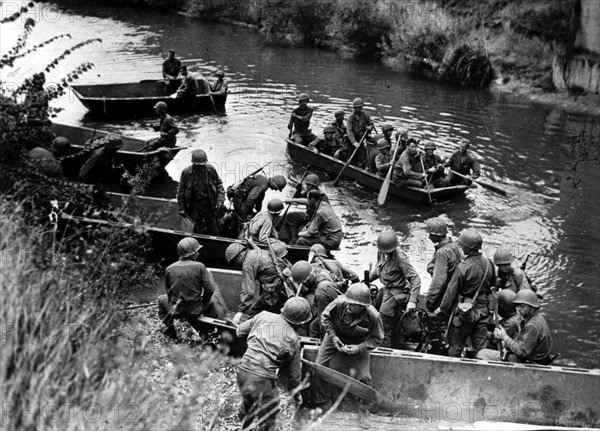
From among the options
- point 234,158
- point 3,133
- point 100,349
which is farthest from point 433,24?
point 100,349

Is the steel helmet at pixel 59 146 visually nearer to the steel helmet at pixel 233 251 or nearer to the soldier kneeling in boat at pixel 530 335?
the steel helmet at pixel 233 251

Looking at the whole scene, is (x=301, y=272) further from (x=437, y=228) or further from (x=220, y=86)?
(x=220, y=86)

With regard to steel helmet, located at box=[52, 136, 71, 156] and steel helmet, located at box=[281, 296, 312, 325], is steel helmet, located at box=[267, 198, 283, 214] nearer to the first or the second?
steel helmet, located at box=[281, 296, 312, 325]

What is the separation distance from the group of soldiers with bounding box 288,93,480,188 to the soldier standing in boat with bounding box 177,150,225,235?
483 centimetres

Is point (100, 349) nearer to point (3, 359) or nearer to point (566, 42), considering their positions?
point (3, 359)

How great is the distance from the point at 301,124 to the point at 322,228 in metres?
6.45

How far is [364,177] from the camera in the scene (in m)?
16.6

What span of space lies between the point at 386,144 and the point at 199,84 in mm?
8499

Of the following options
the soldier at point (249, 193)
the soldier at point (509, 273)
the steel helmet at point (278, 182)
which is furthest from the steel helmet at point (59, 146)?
the soldier at point (509, 273)

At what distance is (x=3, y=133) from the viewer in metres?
8.88

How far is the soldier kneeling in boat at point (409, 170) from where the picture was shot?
1559 centimetres

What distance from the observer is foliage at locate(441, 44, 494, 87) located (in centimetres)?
2673

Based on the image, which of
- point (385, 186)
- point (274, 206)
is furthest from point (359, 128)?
point (274, 206)

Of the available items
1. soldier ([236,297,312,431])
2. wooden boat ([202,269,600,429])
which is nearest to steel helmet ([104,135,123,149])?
wooden boat ([202,269,600,429])
